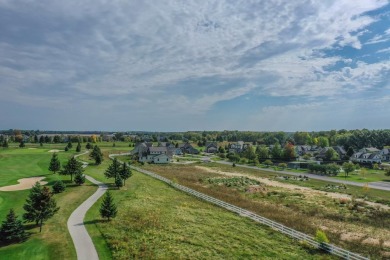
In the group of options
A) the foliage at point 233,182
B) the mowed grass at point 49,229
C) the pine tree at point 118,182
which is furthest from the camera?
the foliage at point 233,182

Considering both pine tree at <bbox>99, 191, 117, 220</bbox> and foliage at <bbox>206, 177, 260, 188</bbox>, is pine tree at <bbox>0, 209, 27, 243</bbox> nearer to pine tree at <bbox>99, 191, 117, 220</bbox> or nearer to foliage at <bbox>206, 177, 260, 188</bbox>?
pine tree at <bbox>99, 191, 117, 220</bbox>

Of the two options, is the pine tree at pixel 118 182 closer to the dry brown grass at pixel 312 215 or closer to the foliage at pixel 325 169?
the dry brown grass at pixel 312 215

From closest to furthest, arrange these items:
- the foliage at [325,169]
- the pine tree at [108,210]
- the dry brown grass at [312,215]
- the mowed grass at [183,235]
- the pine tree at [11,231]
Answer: the mowed grass at [183,235] < the pine tree at [11,231] < the dry brown grass at [312,215] < the pine tree at [108,210] < the foliage at [325,169]

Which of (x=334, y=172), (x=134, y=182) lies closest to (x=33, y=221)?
(x=134, y=182)

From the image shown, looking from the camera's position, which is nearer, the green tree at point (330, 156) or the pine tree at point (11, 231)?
the pine tree at point (11, 231)

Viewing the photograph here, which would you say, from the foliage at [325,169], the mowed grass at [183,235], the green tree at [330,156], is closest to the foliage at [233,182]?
the mowed grass at [183,235]

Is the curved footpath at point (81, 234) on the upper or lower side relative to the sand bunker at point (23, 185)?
lower

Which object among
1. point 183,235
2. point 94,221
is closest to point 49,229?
point 94,221

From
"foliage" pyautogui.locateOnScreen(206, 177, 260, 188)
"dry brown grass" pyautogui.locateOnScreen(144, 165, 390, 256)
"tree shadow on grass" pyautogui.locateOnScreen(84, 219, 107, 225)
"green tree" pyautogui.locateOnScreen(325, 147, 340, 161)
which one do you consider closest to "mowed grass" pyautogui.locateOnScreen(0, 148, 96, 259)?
"tree shadow on grass" pyautogui.locateOnScreen(84, 219, 107, 225)
